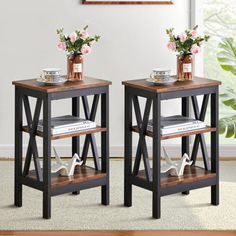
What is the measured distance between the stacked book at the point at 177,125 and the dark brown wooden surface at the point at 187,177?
313 mm

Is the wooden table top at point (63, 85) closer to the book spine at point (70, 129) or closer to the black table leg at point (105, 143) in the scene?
the black table leg at point (105, 143)

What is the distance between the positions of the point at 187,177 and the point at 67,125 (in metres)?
0.84

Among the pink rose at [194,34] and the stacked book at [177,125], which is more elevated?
the pink rose at [194,34]

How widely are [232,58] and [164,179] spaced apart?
1546 mm

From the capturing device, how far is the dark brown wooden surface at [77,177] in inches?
219

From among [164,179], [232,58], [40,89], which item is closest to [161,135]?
[164,179]

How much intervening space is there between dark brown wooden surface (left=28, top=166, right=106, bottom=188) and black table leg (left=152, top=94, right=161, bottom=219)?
44 cm

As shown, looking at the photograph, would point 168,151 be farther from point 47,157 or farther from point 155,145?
point 47,157

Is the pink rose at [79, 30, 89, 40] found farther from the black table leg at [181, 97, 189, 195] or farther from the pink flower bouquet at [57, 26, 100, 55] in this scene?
the black table leg at [181, 97, 189, 195]

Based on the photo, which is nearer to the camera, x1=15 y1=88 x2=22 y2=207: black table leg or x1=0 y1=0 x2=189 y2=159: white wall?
x1=15 y1=88 x2=22 y2=207: black table leg

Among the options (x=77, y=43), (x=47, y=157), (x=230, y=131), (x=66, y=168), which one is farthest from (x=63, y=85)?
(x=230, y=131)

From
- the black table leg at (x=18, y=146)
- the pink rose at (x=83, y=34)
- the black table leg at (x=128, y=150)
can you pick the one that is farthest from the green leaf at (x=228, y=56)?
the black table leg at (x=18, y=146)

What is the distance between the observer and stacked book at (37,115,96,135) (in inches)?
215

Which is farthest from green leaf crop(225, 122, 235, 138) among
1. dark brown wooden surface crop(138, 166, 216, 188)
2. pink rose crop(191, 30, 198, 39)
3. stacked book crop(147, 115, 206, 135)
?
pink rose crop(191, 30, 198, 39)
